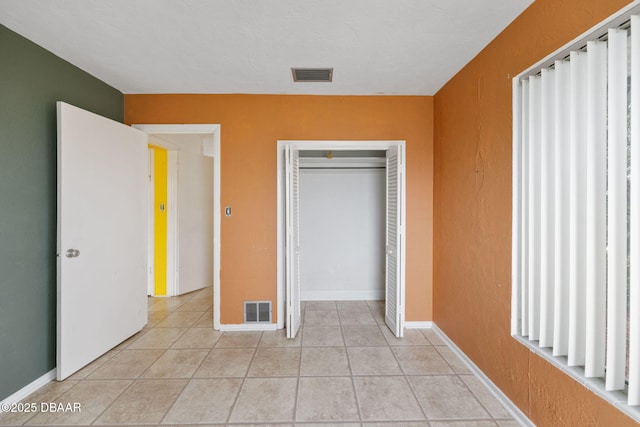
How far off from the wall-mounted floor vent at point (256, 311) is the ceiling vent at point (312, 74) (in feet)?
7.44

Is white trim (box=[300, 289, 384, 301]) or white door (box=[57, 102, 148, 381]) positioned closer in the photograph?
white door (box=[57, 102, 148, 381])

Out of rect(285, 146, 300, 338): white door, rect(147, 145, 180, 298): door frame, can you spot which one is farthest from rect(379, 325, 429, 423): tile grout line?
rect(147, 145, 180, 298): door frame

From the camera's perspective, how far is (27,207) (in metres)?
2.12

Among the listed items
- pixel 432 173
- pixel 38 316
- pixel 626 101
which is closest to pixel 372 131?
pixel 432 173

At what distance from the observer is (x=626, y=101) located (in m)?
1.27

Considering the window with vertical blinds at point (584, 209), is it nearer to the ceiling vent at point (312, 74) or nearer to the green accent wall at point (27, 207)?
the ceiling vent at point (312, 74)

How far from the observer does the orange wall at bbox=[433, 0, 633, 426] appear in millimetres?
1528

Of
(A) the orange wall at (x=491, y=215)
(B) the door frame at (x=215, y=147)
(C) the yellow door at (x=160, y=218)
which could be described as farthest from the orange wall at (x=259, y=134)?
(C) the yellow door at (x=160, y=218)

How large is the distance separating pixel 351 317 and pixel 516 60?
9.49 feet

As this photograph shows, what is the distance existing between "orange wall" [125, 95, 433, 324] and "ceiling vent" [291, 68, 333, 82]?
0.39 meters

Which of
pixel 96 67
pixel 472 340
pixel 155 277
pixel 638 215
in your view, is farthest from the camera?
pixel 155 277

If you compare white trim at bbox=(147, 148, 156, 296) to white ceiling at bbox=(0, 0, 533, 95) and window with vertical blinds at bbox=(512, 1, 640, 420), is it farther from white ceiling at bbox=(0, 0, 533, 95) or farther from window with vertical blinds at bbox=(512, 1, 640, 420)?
window with vertical blinds at bbox=(512, 1, 640, 420)

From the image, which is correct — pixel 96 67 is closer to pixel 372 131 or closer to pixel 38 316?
pixel 38 316

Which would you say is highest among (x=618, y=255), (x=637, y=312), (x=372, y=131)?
(x=372, y=131)
